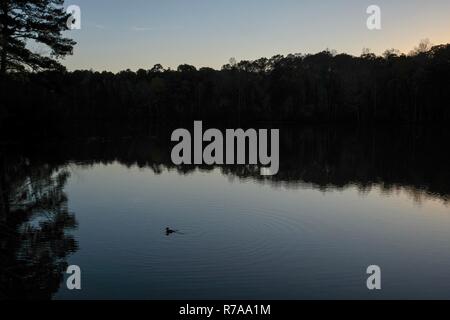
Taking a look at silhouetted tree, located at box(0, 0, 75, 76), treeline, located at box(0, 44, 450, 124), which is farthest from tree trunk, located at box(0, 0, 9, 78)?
treeline, located at box(0, 44, 450, 124)

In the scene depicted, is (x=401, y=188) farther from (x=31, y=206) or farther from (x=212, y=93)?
(x=212, y=93)

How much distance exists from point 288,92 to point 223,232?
8598 cm

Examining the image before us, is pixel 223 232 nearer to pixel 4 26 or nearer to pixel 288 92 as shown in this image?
pixel 4 26

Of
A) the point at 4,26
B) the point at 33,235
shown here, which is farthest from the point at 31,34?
the point at 33,235

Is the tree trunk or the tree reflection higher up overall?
the tree trunk

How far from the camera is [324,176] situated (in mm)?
25141

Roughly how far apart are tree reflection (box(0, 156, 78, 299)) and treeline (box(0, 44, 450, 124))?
53.0 meters

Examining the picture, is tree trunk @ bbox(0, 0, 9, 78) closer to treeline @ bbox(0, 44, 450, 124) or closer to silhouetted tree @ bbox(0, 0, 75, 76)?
silhouetted tree @ bbox(0, 0, 75, 76)

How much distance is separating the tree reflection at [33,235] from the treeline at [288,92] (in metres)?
53.0

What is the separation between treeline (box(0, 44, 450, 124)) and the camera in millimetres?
86875

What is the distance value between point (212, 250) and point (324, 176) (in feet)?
46.1

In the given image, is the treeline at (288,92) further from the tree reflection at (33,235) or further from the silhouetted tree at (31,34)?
the tree reflection at (33,235)

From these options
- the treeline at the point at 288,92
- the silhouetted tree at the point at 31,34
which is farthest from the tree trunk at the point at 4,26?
the treeline at the point at 288,92
